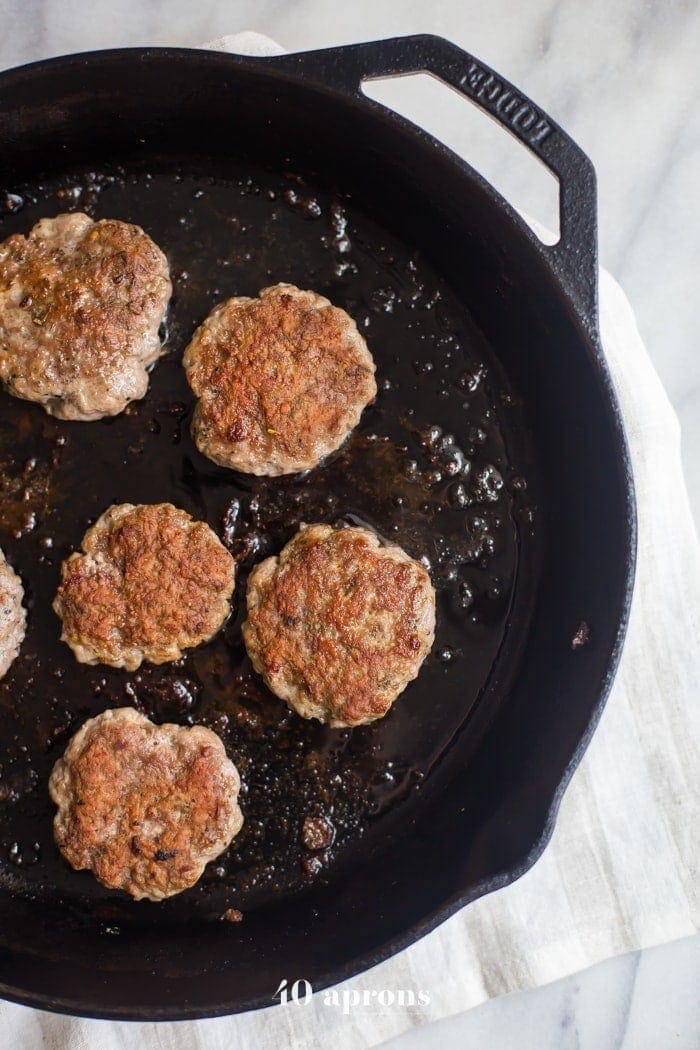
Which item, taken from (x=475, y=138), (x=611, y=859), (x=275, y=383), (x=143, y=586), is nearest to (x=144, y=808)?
(x=143, y=586)

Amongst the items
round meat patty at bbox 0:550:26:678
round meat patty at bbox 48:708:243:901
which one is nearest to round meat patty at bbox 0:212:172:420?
round meat patty at bbox 0:550:26:678

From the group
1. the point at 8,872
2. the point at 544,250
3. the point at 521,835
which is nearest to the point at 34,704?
the point at 8,872

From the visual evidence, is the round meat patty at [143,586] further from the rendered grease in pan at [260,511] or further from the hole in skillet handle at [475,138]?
the hole in skillet handle at [475,138]

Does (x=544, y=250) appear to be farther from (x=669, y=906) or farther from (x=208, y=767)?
(x=669, y=906)

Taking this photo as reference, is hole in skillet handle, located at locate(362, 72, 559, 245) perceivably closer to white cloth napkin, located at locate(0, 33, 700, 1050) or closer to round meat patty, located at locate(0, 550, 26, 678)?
white cloth napkin, located at locate(0, 33, 700, 1050)

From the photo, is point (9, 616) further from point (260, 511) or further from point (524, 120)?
point (524, 120)

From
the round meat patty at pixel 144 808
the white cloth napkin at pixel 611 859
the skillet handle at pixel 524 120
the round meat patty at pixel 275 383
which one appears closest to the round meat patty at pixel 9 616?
the round meat patty at pixel 144 808

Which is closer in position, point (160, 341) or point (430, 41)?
point (430, 41)
